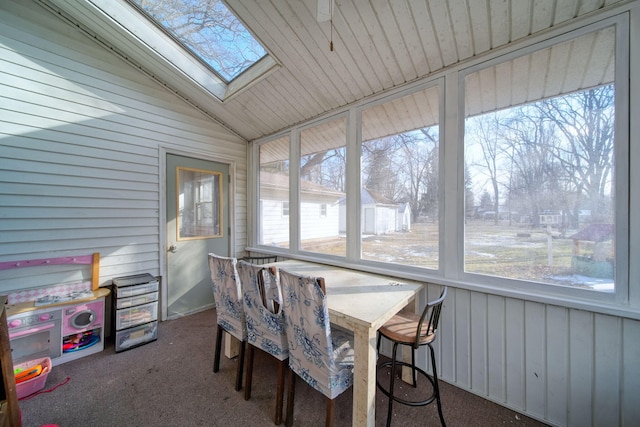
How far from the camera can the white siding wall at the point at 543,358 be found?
53.0 inches

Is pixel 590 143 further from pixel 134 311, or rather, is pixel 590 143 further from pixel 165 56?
pixel 134 311

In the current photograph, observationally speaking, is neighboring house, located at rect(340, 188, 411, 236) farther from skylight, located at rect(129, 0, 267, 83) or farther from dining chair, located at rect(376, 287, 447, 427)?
skylight, located at rect(129, 0, 267, 83)

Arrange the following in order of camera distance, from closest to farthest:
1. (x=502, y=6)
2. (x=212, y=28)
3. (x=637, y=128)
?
(x=637, y=128), (x=502, y=6), (x=212, y=28)

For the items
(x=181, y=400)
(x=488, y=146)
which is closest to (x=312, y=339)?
(x=181, y=400)

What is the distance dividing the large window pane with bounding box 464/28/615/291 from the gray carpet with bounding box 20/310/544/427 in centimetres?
105

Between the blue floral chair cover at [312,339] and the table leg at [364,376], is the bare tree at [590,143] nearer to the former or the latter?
the table leg at [364,376]

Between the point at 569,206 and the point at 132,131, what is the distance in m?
4.05

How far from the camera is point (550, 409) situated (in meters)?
1.52

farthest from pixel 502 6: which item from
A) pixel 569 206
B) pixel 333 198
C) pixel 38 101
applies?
pixel 38 101

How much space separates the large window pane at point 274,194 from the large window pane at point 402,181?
1.28m

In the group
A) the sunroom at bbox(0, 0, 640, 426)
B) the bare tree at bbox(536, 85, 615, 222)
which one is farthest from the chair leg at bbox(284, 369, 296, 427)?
the bare tree at bbox(536, 85, 615, 222)

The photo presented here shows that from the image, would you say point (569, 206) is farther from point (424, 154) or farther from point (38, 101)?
point (38, 101)

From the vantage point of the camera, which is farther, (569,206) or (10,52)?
(10,52)

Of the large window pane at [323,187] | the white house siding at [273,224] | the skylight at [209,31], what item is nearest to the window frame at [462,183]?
the large window pane at [323,187]
